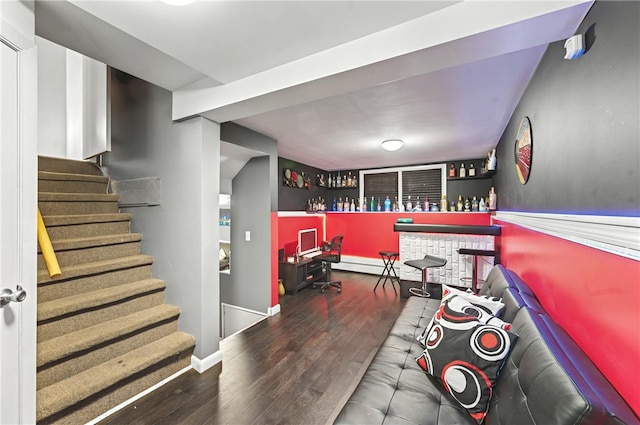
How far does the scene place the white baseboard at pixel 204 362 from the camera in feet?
7.50

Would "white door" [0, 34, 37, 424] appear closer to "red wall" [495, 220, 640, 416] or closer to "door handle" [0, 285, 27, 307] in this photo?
"door handle" [0, 285, 27, 307]

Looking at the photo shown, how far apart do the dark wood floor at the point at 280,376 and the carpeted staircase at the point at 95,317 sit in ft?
0.68

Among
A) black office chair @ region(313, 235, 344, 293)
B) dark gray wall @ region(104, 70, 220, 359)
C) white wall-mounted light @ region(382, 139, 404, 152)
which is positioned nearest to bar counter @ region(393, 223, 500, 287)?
black office chair @ region(313, 235, 344, 293)

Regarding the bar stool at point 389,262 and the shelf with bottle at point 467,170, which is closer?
the bar stool at point 389,262

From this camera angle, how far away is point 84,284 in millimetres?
2098

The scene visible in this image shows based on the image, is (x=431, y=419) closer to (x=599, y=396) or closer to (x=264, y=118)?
(x=599, y=396)

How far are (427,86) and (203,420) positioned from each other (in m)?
2.93

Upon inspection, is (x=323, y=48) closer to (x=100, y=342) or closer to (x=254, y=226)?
(x=100, y=342)

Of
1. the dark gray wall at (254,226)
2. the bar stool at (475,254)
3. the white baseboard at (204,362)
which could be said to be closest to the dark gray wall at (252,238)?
the dark gray wall at (254,226)

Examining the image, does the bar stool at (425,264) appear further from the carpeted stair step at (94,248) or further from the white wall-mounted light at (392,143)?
the carpeted stair step at (94,248)

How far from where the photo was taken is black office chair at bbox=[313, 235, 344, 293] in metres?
4.57

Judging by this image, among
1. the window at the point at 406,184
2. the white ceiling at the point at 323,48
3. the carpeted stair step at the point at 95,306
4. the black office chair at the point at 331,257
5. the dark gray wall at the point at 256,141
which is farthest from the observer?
the window at the point at 406,184

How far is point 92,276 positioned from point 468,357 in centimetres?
278

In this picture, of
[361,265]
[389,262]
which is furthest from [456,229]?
[361,265]
